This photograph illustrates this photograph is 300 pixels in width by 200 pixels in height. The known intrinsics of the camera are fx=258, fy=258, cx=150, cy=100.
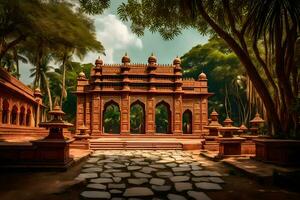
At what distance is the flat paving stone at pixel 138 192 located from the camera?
204 inches

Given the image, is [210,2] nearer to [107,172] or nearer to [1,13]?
[107,172]

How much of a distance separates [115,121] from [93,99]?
16.2 metres

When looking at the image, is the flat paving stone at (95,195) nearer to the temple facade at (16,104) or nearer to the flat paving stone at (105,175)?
the flat paving stone at (105,175)

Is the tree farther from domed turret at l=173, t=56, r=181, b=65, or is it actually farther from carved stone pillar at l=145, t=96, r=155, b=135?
domed turret at l=173, t=56, r=181, b=65

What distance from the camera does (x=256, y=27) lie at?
24.2ft

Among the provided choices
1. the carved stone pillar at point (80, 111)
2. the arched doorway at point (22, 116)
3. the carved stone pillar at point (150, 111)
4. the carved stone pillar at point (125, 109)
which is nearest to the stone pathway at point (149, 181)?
the carved stone pillar at point (125, 109)

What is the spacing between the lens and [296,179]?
5715 millimetres

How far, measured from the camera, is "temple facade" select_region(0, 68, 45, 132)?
16.4 metres

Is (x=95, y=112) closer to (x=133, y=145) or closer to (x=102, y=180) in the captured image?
(x=133, y=145)

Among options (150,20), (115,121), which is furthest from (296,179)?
(115,121)

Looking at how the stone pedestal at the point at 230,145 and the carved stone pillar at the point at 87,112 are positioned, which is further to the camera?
the carved stone pillar at the point at 87,112

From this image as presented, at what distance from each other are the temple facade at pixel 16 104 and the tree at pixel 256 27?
10.1m

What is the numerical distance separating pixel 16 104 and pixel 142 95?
402 inches

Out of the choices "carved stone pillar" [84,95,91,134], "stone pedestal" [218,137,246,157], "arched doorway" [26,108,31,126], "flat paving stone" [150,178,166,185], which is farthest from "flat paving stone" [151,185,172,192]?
"arched doorway" [26,108,31,126]
